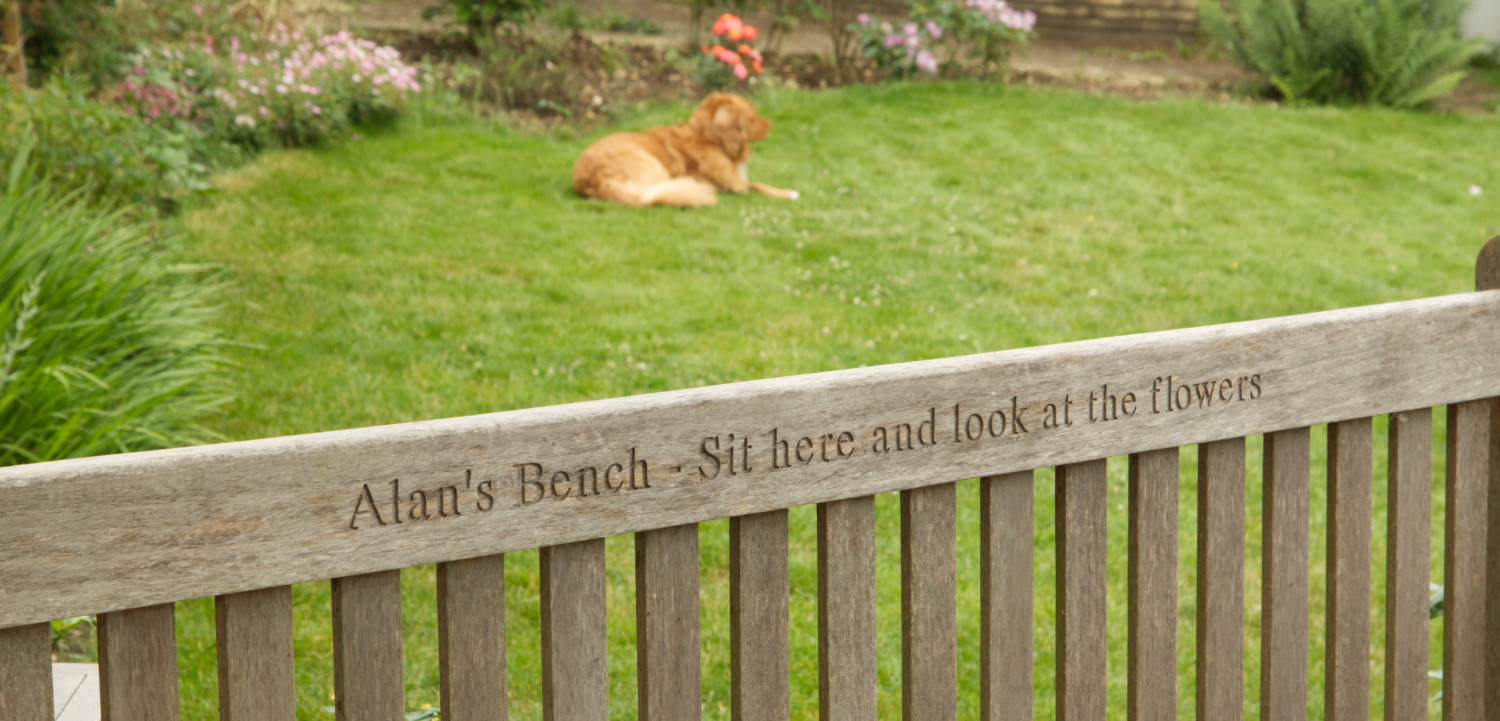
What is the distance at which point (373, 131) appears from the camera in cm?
760

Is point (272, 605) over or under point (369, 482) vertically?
under

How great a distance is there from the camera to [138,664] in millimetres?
1233

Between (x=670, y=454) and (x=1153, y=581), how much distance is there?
70 cm

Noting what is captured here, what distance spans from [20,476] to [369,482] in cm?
30

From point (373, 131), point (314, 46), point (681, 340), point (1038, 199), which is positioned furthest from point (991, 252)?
point (314, 46)

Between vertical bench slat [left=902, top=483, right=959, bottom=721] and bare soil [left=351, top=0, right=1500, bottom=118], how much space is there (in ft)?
23.8

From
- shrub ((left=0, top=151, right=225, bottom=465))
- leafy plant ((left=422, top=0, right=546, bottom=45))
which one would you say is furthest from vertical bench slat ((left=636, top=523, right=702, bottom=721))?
leafy plant ((left=422, top=0, right=546, bottom=45))

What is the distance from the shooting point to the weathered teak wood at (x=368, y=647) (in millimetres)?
1302

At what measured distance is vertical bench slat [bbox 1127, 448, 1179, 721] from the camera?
165 cm

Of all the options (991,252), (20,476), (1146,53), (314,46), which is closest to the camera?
(20,476)

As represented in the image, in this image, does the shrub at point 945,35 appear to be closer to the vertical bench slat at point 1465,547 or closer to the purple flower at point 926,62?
the purple flower at point 926,62

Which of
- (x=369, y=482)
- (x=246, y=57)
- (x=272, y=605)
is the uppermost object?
(x=246, y=57)

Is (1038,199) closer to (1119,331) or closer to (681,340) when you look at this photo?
(1119,331)

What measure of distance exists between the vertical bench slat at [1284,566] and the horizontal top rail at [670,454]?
62 mm
